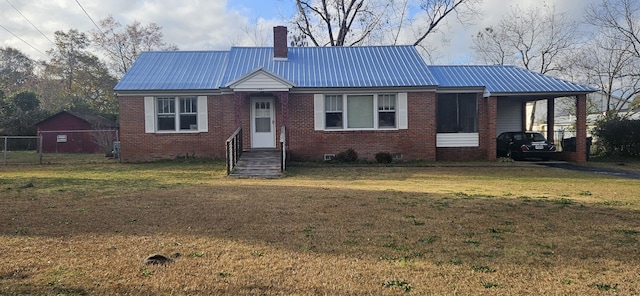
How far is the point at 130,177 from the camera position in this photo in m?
13.4

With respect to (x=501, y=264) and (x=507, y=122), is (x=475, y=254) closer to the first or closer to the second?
(x=501, y=264)

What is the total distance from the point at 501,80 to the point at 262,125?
10920 mm

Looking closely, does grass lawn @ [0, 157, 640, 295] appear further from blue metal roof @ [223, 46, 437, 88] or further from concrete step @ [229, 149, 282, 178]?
blue metal roof @ [223, 46, 437, 88]

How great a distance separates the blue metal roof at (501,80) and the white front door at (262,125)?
291 inches

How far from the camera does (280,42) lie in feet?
70.1

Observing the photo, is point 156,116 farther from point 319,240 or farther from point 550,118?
point 550,118

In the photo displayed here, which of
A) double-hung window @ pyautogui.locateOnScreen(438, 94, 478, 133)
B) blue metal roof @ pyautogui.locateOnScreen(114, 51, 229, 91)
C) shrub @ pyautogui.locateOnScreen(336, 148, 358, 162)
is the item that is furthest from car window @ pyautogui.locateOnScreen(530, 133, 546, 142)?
blue metal roof @ pyautogui.locateOnScreen(114, 51, 229, 91)

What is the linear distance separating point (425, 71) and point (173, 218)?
50.2 feet

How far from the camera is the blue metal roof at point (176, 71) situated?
1875 centimetres

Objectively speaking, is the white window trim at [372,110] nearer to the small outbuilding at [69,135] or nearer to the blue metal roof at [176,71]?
the blue metal roof at [176,71]

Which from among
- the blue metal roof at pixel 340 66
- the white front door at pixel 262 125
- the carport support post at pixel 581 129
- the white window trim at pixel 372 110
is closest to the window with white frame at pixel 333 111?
the white window trim at pixel 372 110

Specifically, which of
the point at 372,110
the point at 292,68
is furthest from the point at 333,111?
the point at 292,68

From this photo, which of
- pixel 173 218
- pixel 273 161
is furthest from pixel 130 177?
pixel 173 218

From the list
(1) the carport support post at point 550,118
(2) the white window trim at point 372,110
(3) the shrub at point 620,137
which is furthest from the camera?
(1) the carport support post at point 550,118
